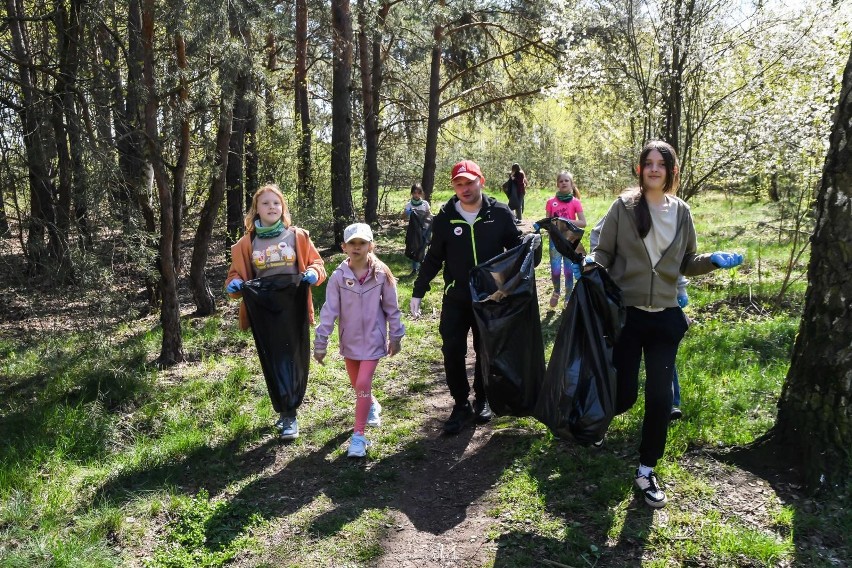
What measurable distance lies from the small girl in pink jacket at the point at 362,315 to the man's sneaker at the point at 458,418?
2.18 ft

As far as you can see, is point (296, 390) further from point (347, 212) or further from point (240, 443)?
point (347, 212)

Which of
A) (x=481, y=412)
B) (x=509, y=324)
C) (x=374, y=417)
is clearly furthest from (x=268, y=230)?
(x=481, y=412)

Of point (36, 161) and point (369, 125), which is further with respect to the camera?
point (369, 125)

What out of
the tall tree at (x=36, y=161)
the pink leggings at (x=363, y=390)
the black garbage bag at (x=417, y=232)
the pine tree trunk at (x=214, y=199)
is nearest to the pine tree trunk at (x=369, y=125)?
the black garbage bag at (x=417, y=232)

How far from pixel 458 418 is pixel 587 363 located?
162cm

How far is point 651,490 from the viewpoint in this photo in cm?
347

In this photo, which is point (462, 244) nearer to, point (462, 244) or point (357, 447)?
point (462, 244)

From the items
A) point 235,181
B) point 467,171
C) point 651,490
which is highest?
point 235,181

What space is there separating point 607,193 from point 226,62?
2267cm

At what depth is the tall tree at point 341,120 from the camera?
1214 cm

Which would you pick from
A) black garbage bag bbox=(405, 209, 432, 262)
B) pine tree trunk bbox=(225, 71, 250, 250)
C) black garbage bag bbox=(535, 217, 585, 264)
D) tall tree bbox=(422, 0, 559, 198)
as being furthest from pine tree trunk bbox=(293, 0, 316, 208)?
black garbage bag bbox=(535, 217, 585, 264)

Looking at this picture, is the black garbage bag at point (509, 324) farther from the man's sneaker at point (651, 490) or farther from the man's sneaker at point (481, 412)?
the man's sneaker at point (651, 490)

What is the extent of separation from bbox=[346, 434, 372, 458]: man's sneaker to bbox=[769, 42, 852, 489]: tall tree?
2.61 metres

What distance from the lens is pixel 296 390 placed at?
187 inches
